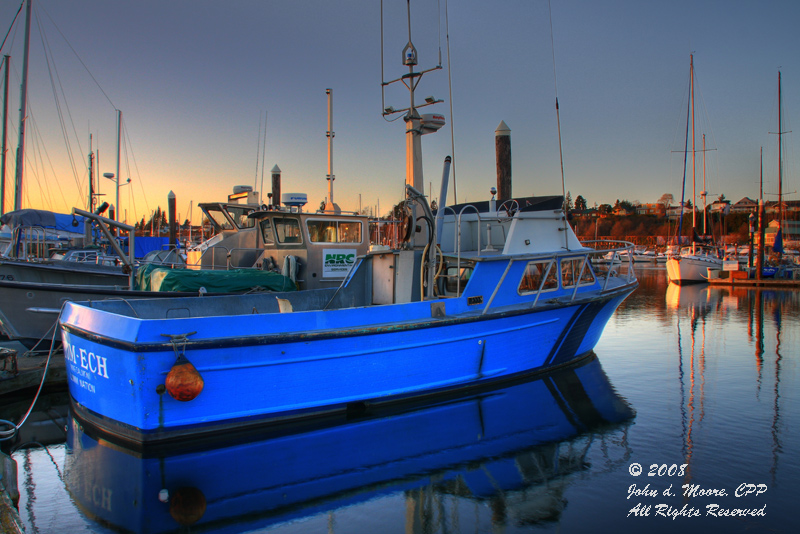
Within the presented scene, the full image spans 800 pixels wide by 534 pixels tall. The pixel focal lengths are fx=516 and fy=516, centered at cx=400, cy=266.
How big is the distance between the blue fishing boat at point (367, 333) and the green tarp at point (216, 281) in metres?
1.55

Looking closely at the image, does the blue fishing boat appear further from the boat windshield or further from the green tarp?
the boat windshield

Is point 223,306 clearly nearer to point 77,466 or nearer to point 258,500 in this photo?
point 77,466

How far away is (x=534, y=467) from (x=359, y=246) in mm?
6820

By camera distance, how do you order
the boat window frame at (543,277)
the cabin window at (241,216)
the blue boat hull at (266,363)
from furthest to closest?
the cabin window at (241,216)
the boat window frame at (543,277)
the blue boat hull at (266,363)

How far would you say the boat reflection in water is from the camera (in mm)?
4414

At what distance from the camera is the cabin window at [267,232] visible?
11.2 metres

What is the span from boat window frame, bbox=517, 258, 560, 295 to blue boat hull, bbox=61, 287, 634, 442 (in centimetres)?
61

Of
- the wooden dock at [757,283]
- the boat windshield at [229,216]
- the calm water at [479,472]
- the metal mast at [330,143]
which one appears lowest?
the calm water at [479,472]

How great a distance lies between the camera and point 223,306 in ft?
25.0

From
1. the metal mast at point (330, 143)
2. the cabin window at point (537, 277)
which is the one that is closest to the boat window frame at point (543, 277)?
the cabin window at point (537, 277)

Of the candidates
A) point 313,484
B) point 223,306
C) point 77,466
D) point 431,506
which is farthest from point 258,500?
point 223,306

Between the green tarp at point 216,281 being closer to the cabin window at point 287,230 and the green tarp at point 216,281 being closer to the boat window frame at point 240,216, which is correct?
the cabin window at point 287,230

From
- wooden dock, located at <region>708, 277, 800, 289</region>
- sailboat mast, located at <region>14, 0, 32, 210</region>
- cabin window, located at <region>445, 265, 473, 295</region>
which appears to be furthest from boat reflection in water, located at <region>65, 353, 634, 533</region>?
wooden dock, located at <region>708, 277, 800, 289</region>

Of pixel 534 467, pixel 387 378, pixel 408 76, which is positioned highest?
pixel 408 76
